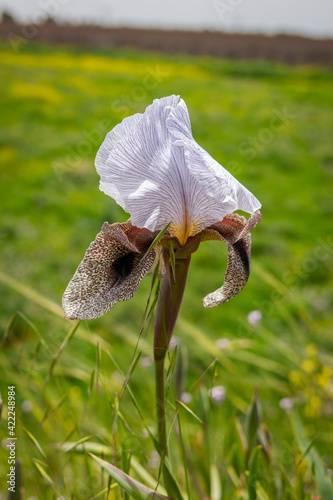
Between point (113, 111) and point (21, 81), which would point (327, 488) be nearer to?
point (113, 111)

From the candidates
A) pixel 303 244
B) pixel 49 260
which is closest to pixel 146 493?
pixel 49 260

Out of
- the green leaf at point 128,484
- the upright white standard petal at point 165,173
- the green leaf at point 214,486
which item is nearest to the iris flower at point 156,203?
the upright white standard petal at point 165,173

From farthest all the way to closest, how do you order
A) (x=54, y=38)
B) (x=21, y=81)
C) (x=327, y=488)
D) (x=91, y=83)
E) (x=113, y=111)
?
(x=54, y=38)
(x=91, y=83)
(x=21, y=81)
(x=113, y=111)
(x=327, y=488)

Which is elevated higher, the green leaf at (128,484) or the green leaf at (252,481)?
the green leaf at (128,484)

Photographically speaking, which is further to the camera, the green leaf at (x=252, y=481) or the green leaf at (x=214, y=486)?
the green leaf at (x=214, y=486)

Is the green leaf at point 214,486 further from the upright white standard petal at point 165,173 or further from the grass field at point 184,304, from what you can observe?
the upright white standard petal at point 165,173
